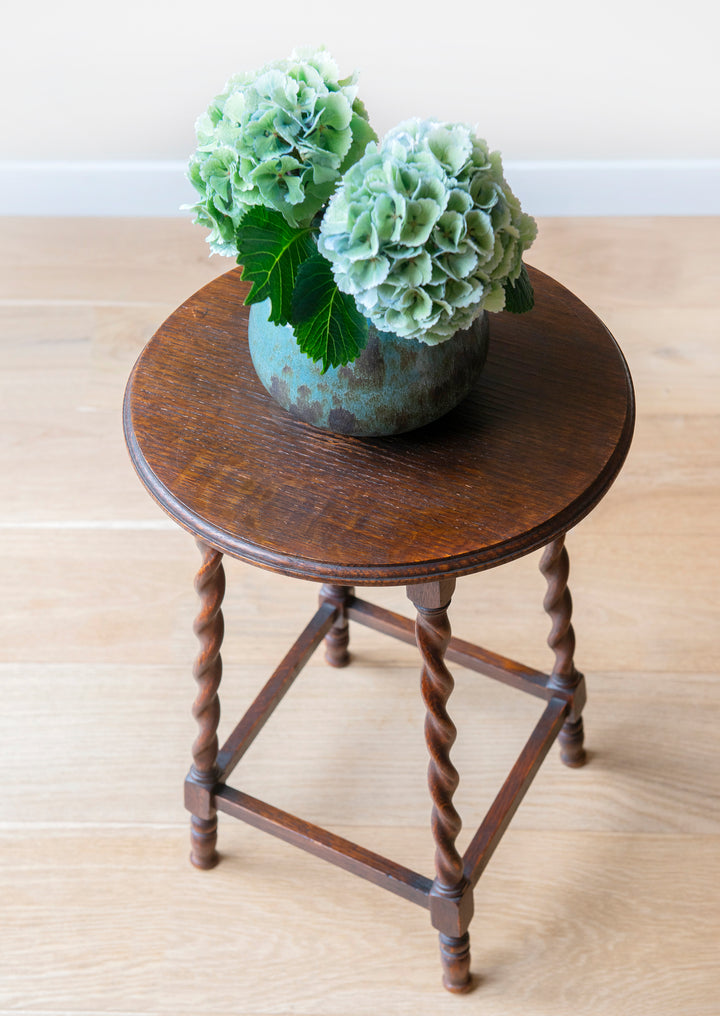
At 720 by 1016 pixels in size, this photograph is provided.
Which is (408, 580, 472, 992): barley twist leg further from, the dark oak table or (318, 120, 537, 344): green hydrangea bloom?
(318, 120, 537, 344): green hydrangea bloom

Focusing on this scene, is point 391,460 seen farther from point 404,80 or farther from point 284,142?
point 404,80

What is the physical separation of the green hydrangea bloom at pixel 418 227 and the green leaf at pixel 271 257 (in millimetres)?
45

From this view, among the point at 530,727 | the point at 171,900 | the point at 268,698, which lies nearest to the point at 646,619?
the point at 530,727

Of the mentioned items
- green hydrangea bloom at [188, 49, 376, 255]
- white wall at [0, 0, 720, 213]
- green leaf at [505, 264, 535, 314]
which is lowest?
white wall at [0, 0, 720, 213]

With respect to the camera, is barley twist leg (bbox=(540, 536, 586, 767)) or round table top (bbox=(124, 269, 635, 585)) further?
barley twist leg (bbox=(540, 536, 586, 767))

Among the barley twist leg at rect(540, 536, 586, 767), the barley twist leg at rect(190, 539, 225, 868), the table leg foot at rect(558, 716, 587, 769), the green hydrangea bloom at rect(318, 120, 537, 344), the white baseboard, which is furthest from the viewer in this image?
the white baseboard

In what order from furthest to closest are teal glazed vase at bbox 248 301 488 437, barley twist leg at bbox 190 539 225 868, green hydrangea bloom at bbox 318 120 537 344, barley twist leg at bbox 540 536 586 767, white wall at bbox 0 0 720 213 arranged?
white wall at bbox 0 0 720 213 → barley twist leg at bbox 540 536 586 767 → barley twist leg at bbox 190 539 225 868 → teal glazed vase at bbox 248 301 488 437 → green hydrangea bloom at bbox 318 120 537 344

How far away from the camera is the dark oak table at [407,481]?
88 cm

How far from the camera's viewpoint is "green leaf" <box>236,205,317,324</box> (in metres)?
0.85

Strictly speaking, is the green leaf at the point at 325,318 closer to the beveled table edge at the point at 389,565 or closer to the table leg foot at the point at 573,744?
the beveled table edge at the point at 389,565

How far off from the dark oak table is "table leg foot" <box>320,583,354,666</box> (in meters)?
0.27

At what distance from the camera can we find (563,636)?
122cm

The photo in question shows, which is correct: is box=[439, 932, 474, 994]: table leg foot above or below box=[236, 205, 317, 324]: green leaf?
below

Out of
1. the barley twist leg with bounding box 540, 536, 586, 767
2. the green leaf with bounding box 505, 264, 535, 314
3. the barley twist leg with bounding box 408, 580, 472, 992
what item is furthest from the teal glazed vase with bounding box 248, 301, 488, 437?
the barley twist leg with bounding box 540, 536, 586, 767
